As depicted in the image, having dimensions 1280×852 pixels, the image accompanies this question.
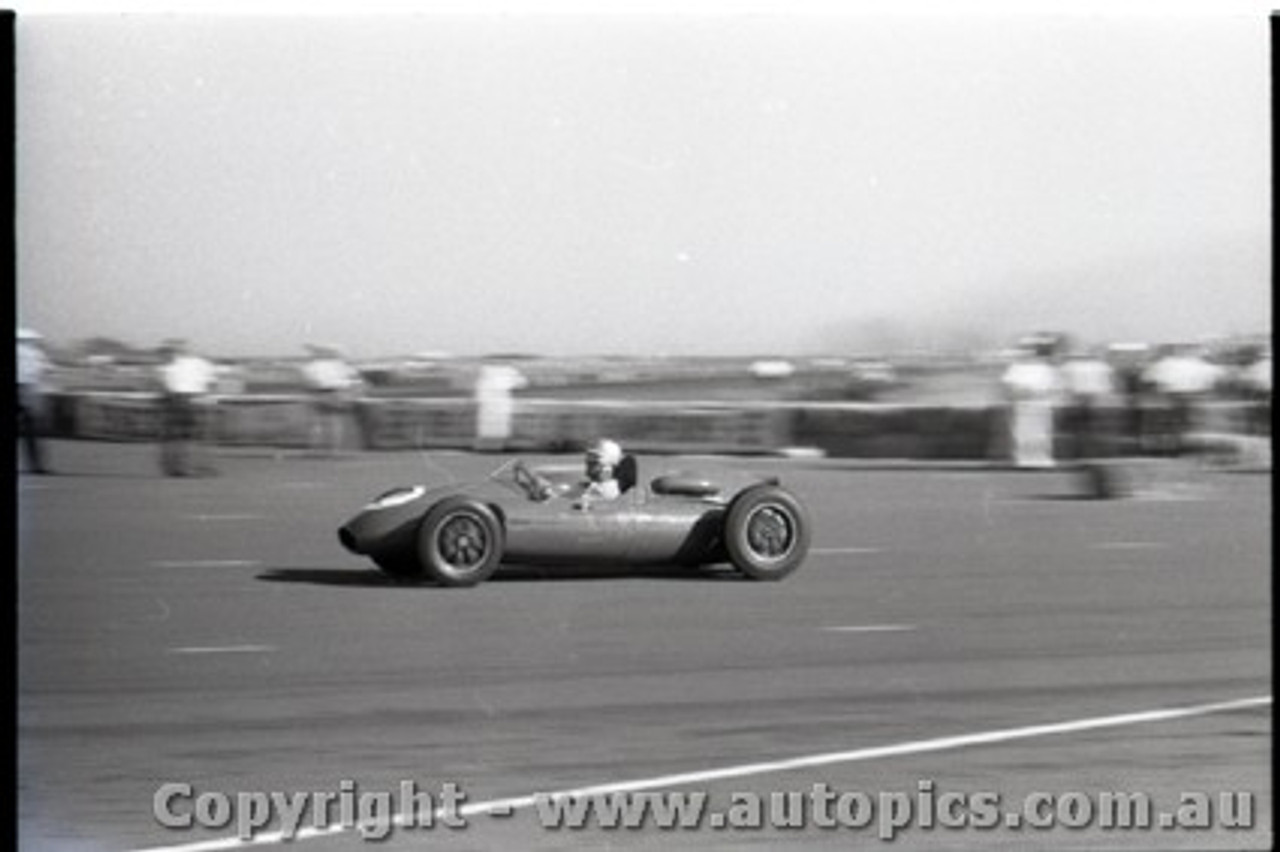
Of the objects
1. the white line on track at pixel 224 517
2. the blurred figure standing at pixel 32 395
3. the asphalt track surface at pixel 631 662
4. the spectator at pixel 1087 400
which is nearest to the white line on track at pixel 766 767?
the asphalt track surface at pixel 631 662

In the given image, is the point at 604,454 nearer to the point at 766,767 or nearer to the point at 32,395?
the point at 766,767

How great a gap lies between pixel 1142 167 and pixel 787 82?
113cm

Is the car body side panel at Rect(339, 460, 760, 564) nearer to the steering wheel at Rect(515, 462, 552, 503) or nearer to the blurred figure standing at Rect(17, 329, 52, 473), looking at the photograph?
the steering wheel at Rect(515, 462, 552, 503)

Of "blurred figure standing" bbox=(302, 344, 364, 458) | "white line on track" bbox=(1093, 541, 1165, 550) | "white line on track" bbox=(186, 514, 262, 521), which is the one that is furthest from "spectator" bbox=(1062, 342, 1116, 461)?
"white line on track" bbox=(186, 514, 262, 521)

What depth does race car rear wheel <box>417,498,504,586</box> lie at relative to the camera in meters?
8.20

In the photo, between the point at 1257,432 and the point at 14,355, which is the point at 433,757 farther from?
the point at 1257,432

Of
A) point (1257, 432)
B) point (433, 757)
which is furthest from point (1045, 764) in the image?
point (433, 757)

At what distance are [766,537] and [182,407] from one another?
6.01 feet

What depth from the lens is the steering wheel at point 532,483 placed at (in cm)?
822

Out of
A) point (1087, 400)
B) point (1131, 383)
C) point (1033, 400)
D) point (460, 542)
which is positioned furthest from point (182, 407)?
point (1131, 383)

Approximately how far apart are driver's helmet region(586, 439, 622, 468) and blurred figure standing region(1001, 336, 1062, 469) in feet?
3.99

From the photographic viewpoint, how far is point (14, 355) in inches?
321

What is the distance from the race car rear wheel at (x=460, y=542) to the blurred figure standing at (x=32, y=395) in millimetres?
1171

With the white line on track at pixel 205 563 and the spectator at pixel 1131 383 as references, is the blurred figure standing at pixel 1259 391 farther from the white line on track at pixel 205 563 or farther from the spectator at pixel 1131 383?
the white line on track at pixel 205 563
